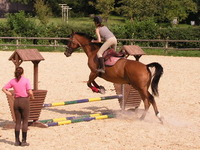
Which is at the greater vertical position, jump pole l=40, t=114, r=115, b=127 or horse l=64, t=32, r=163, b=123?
horse l=64, t=32, r=163, b=123

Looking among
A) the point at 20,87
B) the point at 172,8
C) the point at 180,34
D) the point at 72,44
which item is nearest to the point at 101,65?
the point at 72,44

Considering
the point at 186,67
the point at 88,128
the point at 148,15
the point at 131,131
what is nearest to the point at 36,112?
the point at 88,128

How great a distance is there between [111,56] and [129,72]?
0.70 m

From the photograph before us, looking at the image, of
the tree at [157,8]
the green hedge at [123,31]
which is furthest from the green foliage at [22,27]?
the tree at [157,8]

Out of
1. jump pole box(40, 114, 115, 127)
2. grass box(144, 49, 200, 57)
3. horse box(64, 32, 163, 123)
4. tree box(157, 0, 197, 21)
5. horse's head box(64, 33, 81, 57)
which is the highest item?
horse's head box(64, 33, 81, 57)

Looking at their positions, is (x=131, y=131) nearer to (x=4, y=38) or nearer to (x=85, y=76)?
(x=85, y=76)

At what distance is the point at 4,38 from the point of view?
105 ft

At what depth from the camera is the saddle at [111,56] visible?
11.0 m

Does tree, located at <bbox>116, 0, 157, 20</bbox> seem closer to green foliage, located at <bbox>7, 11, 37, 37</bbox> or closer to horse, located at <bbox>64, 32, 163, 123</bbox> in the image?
green foliage, located at <bbox>7, 11, 37, 37</bbox>

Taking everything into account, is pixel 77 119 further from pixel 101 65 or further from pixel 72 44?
pixel 72 44

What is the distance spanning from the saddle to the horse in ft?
0.26

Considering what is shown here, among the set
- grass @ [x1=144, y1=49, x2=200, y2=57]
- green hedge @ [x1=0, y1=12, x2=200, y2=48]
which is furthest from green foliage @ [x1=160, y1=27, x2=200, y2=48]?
grass @ [x1=144, y1=49, x2=200, y2=57]

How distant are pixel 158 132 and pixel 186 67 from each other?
43.4ft

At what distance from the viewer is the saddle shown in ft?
36.1
